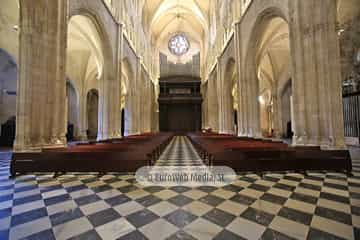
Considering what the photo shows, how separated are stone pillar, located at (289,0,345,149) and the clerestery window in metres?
23.0

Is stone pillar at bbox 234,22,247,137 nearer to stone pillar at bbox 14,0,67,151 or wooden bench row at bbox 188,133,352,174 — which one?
wooden bench row at bbox 188,133,352,174

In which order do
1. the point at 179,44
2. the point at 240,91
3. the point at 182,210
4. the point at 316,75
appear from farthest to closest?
1. the point at 179,44
2. the point at 240,91
3. the point at 316,75
4. the point at 182,210

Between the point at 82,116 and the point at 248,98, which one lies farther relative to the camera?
the point at 82,116

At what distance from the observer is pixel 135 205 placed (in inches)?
95.0

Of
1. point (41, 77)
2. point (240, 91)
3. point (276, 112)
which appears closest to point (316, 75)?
point (240, 91)

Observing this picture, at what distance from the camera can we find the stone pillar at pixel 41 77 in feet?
16.1

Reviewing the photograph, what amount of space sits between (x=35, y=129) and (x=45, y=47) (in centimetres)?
251

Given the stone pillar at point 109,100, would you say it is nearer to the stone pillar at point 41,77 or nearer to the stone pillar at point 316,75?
the stone pillar at point 41,77

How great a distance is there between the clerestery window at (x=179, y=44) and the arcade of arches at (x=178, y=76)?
87.7 inches

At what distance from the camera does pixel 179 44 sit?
27.5 m

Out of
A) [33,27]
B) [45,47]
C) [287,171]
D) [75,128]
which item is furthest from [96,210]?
[75,128]

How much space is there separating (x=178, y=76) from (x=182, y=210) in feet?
81.3

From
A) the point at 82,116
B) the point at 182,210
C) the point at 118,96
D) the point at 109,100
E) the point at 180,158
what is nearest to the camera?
the point at 182,210

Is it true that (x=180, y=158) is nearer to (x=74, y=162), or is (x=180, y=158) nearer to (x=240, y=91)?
(x=74, y=162)
